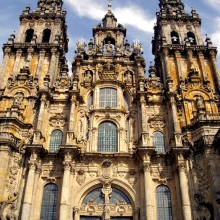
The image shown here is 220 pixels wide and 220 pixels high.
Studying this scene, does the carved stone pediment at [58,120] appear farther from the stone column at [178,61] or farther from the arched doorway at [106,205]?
the stone column at [178,61]

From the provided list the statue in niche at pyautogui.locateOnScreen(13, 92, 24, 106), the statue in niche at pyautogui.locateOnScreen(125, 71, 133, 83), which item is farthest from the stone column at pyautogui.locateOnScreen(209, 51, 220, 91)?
the statue in niche at pyautogui.locateOnScreen(13, 92, 24, 106)

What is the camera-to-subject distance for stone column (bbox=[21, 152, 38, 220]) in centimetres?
1850

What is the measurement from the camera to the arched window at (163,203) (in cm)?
1967

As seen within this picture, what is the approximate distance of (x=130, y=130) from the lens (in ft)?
77.8

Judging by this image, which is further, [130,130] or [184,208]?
[130,130]

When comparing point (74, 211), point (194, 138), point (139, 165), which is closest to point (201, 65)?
point (194, 138)

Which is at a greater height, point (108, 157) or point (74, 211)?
point (108, 157)

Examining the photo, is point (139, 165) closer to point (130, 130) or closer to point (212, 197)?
point (130, 130)

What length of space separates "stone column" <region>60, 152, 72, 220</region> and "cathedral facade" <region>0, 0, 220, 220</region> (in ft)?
0.19

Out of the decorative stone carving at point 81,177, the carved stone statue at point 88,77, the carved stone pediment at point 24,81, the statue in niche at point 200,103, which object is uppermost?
the carved stone statue at point 88,77

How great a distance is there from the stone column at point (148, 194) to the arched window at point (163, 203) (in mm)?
1060

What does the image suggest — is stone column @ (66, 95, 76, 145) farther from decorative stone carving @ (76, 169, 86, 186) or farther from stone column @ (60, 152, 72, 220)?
decorative stone carving @ (76, 169, 86, 186)

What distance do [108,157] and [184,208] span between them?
575 centimetres

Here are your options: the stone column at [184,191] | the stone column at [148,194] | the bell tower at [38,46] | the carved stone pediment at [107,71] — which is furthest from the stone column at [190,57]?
the bell tower at [38,46]
